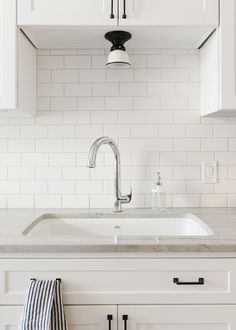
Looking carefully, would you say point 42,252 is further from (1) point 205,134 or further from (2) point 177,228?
(1) point 205,134

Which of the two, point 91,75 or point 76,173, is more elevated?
point 91,75

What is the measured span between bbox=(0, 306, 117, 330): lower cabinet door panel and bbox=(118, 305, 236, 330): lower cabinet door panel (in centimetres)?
5

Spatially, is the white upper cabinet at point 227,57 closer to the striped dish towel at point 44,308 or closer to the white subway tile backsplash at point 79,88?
the white subway tile backsplash at point 79,88

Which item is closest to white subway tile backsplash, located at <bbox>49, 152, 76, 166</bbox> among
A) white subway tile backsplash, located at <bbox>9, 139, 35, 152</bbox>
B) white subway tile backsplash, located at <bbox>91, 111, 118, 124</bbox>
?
white subway tile backsplash, located at <bbox>9, 139, 35, 152</bbox>

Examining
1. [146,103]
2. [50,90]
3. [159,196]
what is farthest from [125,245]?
[50,90]

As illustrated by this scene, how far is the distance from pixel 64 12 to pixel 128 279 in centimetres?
107

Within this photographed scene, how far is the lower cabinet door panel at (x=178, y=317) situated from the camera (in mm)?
1195

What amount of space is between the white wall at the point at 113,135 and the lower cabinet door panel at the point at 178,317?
706mm

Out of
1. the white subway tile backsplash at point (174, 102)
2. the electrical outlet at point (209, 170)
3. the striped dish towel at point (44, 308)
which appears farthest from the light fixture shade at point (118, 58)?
the striped dish towel at point (44, 308)

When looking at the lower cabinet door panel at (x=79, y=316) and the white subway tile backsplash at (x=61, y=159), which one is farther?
the white subway tile backsplash at (x=61, y=159)

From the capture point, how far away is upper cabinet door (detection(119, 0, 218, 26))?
148cm

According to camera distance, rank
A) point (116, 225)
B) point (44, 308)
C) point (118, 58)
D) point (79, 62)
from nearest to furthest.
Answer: point (44, 308) < point (118, 58) < point (116, 225) < point (79, 62)

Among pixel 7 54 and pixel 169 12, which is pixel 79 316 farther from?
pixel 169 12

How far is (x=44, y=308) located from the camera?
113 centimetres
